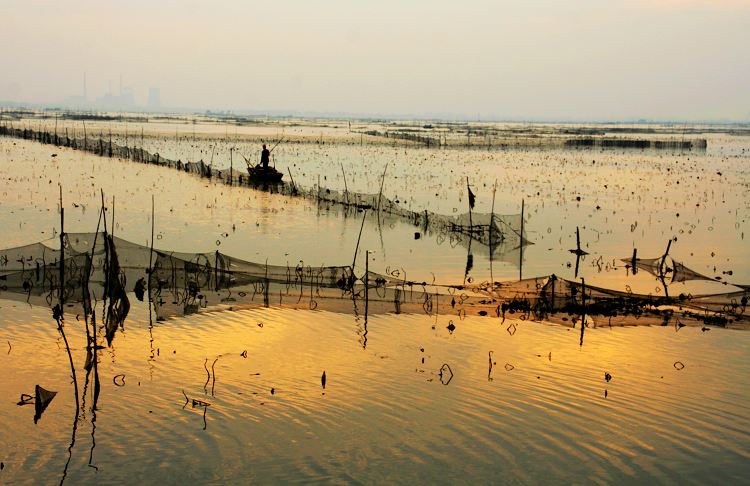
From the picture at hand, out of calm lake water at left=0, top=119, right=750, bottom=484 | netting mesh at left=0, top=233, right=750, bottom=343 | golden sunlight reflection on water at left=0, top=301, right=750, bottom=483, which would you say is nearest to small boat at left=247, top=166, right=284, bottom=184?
calm lake water at left=0, top=119, right=750, bottom=484

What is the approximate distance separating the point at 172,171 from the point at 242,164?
6875 millimetres

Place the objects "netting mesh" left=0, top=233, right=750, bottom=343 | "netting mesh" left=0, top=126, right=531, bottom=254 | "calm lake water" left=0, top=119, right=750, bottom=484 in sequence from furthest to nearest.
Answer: "netting mesh" left=0, top=126, right=531, bottom=254, "netting mesh" left=0, top=233, right=750, bottom=343, "calm lake water" left=0, top=119, right=750, bottom=484

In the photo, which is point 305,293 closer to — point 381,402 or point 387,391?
point 387,391

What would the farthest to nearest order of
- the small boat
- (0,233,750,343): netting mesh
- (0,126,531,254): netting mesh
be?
1. the small boat
2. (0,126,531,254): netting mesh
3. (0,233,750,343): netting mesh

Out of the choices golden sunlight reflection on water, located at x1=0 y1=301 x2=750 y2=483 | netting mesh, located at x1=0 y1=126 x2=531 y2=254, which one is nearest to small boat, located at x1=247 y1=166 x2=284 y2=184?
netting mesh, located at x1=0 y1=126 x2=531 y2=254

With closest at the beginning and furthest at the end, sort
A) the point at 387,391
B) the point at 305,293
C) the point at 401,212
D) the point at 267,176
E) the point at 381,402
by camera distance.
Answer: the point at 381,402 < the point at 387,391 < the point at 305,293 < the point at 401,212 < the point at 267,176

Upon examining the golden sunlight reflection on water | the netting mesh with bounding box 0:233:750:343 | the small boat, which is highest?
the small boat

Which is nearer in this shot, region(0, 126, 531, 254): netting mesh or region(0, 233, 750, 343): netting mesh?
region(0, 233, 750, 343): netting mesh

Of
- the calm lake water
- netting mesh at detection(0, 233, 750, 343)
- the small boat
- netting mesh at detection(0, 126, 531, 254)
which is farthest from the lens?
the small boat

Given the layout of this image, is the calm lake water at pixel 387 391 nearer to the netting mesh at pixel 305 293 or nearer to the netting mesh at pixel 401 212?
the netting mesh at pixel 305 293

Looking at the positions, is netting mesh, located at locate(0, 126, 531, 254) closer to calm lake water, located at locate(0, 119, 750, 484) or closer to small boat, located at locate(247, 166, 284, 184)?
small boat, located at locate(247, 166, 284, 184)

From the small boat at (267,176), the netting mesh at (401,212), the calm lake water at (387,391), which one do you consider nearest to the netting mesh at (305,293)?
the calm lake water at (387,391)

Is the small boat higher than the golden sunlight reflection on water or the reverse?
higher

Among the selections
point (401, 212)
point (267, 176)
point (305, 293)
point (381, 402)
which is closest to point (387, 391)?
point (381, 402)
